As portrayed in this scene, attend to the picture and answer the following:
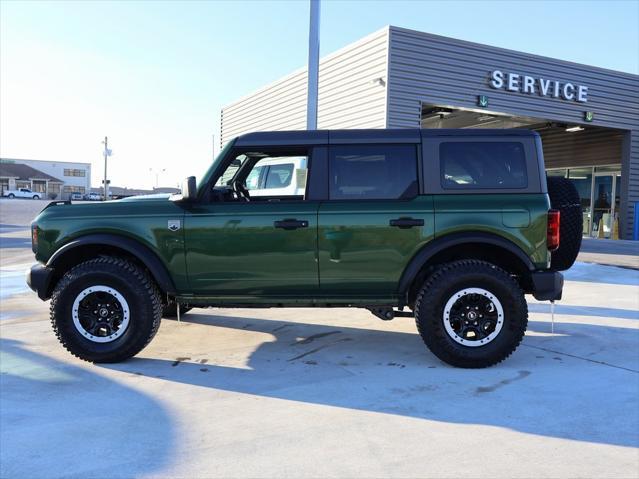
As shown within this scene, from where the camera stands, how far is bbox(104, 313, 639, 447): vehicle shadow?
3.27 metres

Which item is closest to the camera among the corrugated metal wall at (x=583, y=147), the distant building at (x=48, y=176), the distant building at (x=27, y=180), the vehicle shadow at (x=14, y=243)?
the vehicle shadow at (x=14, y=243)

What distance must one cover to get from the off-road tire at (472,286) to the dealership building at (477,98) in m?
10.1

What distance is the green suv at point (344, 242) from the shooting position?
167 inches

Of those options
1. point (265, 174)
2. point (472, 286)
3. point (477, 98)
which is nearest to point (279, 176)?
point (265, 174)

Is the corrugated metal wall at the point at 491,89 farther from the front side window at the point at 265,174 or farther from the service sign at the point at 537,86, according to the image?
the front side window at the point at 265,174

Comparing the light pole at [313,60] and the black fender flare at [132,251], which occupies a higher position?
the light pole at [313,60]

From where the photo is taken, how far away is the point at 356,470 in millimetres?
2641

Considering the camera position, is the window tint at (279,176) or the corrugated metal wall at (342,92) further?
the corrugated metal wall at (342,92)

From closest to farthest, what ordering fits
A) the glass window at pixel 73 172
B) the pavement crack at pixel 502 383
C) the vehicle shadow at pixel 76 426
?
the vehicle shadow at pixel 76 426, the pavement crack at pixel 502 383, the glass window at pixel 73 172

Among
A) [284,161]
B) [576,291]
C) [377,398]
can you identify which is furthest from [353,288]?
[576,291]

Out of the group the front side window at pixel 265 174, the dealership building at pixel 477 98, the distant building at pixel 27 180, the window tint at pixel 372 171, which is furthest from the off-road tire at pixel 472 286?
the distant building at pixel 27 180

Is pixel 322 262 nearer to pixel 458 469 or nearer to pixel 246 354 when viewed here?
pixel 246 354

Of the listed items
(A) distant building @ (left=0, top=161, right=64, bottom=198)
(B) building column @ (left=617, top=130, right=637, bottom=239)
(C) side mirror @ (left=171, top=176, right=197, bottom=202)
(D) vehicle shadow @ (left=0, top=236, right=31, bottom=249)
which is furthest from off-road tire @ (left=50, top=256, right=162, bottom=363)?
(A) distant building @ (left=0, top=161, right=64, bottom=198)

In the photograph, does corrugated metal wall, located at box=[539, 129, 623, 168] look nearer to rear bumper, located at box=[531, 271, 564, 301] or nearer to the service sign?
the service sign
